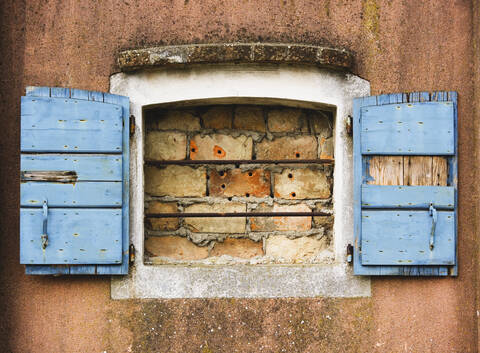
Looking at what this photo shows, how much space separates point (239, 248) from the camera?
3025mm

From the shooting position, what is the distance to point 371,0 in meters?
2.77

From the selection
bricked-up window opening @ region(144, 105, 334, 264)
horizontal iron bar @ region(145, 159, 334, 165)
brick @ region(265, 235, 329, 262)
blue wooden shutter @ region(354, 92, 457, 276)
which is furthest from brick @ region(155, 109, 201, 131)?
blue wooden shutter @ region(354, 92, 457, 276)

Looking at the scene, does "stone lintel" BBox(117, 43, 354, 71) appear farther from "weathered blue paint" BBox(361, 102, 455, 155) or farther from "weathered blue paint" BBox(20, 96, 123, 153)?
"weathered blue paint" BBox(361, 102, 455, 155)

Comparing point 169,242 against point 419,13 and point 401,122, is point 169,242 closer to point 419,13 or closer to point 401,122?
point 401,122

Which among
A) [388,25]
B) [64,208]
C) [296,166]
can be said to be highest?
[388,25]

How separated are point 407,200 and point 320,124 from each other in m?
0.76

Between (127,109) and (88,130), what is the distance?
0.84 ft

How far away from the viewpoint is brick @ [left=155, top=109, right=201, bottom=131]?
297 cm

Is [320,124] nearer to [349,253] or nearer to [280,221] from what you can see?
[280,221]

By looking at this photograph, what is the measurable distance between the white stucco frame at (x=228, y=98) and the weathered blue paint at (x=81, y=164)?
136mm

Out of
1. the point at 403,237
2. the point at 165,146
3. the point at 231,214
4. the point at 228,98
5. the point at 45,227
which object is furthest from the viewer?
the point at 165,146

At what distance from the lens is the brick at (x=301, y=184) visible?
3.01m

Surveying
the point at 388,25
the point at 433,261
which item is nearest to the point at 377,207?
the point at 433,261

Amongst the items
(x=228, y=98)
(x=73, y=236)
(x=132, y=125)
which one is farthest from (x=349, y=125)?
(x=73, y=236)
